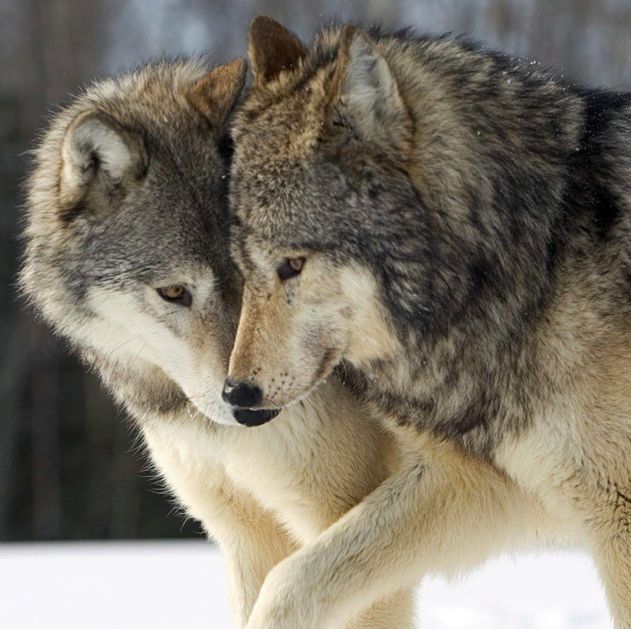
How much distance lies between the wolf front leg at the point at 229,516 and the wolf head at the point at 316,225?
31.9 inches

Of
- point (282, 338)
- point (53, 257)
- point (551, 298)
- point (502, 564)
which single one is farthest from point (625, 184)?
point (502, 564)

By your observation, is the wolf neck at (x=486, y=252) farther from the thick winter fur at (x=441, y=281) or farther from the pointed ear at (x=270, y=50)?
the pointed ear at (x=270, y=50)

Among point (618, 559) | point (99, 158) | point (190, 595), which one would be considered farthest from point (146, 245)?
point (190, 595)

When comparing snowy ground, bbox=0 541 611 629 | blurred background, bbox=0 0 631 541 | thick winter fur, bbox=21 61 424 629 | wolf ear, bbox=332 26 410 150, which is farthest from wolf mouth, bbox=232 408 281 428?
blurred background, bbox=0 0 631 541

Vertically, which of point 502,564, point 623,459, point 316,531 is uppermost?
point 623,459

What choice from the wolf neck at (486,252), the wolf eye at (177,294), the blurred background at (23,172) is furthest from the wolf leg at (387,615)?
the blurred background at (23,172)

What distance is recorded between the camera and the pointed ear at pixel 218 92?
4301 millimetres

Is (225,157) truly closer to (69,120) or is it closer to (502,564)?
(69,120)

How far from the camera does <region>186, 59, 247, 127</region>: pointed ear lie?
4301 millimetres

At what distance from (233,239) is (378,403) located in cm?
73

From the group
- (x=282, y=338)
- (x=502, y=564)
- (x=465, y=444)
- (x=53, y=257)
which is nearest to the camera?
(x=282, y=338)

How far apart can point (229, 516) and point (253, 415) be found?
0.91 m

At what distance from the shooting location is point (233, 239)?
3.88 m

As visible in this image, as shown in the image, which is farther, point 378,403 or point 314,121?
point 378,403
